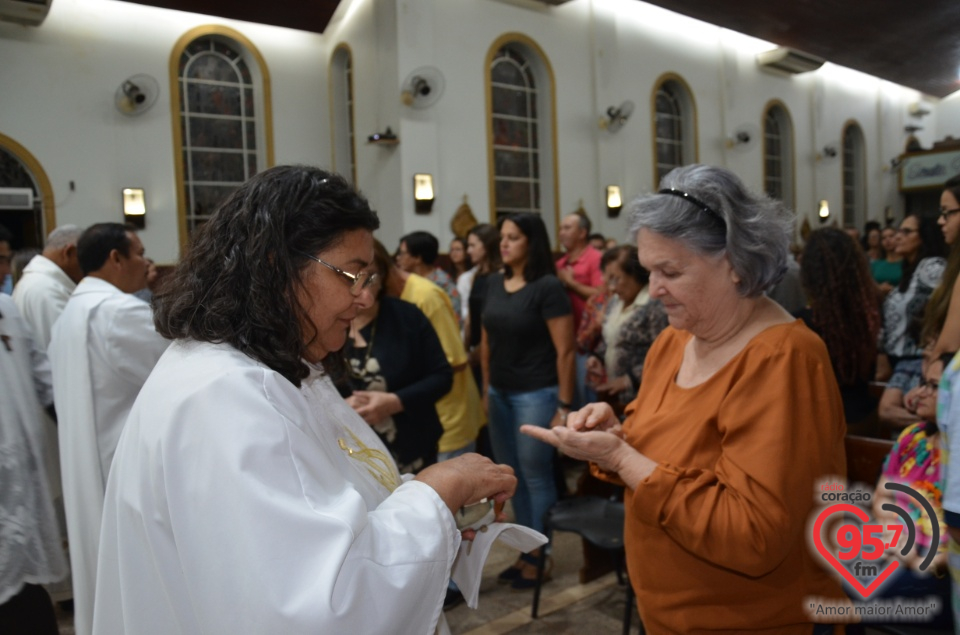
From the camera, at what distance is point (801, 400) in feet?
4.79

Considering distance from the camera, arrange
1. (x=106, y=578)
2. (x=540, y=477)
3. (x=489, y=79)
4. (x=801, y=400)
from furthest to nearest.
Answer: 1. (x=489, y=79)
2. (x=540, y=477)
3. (x=801, y=400)
4. (x=106, y=578)

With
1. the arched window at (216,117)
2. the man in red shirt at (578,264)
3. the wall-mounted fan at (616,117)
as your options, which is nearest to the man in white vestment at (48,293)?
the man in red shirt at (578,264)

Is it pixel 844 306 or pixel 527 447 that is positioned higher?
pixel 844 306

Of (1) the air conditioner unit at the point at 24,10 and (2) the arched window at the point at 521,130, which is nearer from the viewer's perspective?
(1) the air conditioner unit at the point at 24,10

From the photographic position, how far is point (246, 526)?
100 cm

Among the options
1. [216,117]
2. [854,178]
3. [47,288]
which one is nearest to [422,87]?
[216,117]

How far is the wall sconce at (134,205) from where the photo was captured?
8867 mm

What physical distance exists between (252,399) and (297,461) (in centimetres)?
12

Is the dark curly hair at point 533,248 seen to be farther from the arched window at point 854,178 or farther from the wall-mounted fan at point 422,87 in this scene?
the arched window at point 854,178

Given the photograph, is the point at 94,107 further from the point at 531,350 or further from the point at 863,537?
the point at 863,537

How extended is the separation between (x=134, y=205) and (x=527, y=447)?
7.47m

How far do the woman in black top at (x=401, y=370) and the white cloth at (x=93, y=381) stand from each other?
0.87 meters

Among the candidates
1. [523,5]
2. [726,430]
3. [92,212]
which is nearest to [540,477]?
[726,430]

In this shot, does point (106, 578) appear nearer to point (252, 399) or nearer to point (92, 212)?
point (252, 399)
